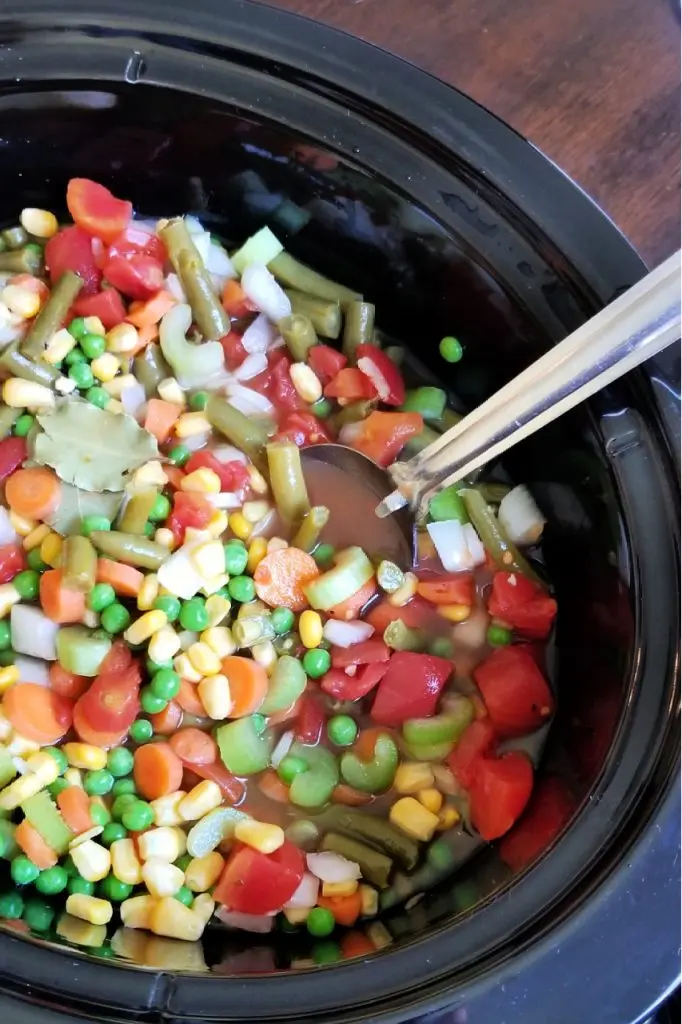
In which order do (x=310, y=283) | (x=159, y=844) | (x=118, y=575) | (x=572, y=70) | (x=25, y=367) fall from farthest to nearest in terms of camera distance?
(x=572, y=70) → (x=310, y=283) → (x=25, y=367) → (x=118, y=575) → (x=159, y=844)

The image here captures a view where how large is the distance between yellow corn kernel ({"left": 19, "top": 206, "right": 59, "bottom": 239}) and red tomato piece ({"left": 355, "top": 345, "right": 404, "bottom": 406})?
0.67 metres

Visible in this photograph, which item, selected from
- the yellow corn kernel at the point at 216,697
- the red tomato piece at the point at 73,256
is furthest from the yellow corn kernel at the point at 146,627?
the red tomato piece at the point at 73,256

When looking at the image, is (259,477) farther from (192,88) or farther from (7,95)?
(7,95)

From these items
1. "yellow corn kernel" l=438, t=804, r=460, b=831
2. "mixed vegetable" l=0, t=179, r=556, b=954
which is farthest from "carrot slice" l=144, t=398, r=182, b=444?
"yellow corn kernel" l=438, t=804, r=460, b=831

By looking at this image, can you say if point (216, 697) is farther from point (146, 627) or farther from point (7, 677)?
point (7, 677)

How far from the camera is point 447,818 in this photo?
61.4 inches

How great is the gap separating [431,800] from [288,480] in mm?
629

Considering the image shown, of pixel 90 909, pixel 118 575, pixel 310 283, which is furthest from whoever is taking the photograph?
pixel 310 283

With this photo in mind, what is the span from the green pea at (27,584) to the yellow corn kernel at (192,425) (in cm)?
39

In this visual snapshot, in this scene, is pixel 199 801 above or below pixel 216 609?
below

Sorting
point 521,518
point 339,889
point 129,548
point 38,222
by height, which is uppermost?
point 38,222

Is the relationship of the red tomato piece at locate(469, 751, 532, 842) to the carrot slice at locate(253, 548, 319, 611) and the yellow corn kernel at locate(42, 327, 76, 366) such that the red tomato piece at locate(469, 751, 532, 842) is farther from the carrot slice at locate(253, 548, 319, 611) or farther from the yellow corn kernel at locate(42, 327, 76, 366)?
the yellow corn kernel at locate(42, 327, 76, 366)

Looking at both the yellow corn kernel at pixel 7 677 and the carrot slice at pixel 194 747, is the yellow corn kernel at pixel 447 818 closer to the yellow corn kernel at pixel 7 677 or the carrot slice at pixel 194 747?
the carrot slice at pixel 194 747

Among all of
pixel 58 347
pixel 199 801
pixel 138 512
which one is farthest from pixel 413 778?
pixel 58 347
